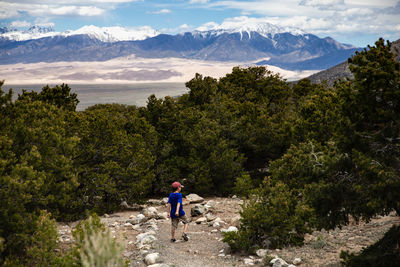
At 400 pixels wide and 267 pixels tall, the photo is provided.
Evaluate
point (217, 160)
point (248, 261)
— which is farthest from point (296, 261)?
point (217, 160)

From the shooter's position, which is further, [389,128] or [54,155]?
[54,155]

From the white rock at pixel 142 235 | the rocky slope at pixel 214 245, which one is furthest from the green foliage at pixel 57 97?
the white rock at pixel 142 235

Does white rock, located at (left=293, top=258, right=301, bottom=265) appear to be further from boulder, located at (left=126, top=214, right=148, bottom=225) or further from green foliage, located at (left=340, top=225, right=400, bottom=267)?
boulder, located at (left=126, top=214, right=148, bottom=225)

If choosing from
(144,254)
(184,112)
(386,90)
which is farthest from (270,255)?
(184,112)

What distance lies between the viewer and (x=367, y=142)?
326 inches

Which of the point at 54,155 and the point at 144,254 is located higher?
the point at 54,155

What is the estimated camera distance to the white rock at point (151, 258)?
1088cm

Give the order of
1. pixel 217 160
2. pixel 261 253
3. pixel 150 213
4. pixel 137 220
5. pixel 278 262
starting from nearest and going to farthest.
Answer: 1. pixel 278 262
2. pixel 261 253
3. pixel 137 220
4. pixel 150 213
5. pixel 217 160

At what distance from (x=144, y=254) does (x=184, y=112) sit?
55.7 ft

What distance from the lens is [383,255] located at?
25.8 feet

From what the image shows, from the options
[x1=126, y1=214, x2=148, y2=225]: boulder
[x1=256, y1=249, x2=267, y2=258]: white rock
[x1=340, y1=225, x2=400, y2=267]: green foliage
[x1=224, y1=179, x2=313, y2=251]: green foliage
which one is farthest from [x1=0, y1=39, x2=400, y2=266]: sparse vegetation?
[x1=126, y1=214, x2=148, y2=225]: boulder

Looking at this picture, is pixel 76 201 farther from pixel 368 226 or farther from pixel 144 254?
pixel 368 226

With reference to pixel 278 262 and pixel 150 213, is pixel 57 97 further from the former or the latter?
pixel 278 262

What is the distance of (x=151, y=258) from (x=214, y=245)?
2780mm
